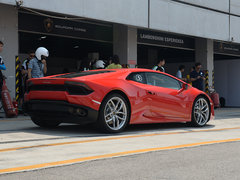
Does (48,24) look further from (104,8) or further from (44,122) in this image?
(44,122)

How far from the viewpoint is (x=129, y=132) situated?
26.6 feet

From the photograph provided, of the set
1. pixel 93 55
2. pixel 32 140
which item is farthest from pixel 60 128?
pixel 93 55

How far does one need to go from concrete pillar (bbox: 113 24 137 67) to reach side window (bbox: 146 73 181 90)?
744 centimetres

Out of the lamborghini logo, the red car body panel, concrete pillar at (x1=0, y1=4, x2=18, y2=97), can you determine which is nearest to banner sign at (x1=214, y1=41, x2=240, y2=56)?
the lamborghini logo

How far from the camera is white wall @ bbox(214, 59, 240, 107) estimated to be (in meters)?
23.8

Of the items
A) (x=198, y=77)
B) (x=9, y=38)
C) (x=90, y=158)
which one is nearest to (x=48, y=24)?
(x=9, y=38)

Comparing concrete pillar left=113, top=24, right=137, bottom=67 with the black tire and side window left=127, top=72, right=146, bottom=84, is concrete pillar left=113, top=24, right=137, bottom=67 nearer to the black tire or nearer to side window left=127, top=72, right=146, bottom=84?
side window left=127, top=72, right=146, bottom=84

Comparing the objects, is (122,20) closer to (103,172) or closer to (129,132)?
(129,132)

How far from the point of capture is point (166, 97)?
28.8ft

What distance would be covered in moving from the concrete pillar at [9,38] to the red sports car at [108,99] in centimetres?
474

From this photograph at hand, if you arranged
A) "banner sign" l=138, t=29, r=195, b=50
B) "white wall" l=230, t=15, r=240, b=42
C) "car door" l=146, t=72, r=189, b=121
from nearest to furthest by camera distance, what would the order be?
"car door" l=146, t=72, r=189, b=121, "banner sign" l=138, t=29, r=195, b=50, "white wall" l=230, t=15, r=240, b=42

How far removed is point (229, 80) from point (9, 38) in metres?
14.5

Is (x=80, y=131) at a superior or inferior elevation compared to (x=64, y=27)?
inferior

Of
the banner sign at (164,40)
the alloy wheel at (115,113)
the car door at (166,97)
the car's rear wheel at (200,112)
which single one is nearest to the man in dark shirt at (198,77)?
the banner sign at (164,40)
